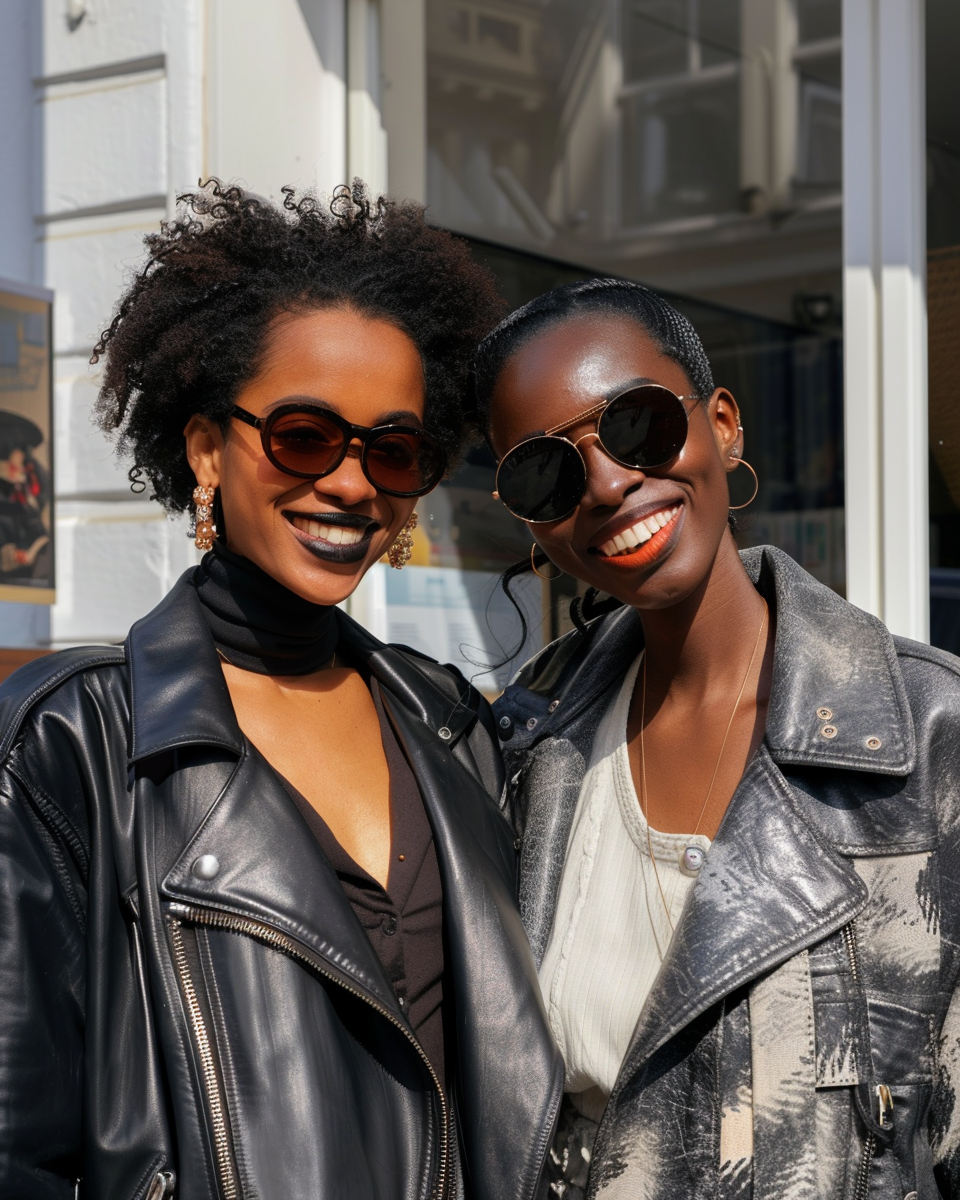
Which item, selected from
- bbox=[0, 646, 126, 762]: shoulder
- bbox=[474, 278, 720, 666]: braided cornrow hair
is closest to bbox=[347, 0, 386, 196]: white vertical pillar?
bbox=[474, 278, 720, 666]: braided cornrow hair

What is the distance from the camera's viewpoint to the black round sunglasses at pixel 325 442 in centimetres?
202

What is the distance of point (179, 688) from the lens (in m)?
1.92

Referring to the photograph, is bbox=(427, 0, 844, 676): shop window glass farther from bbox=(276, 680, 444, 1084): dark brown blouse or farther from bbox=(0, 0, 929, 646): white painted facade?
bbox=(276, 680, 444, 1084): dark brown blouse

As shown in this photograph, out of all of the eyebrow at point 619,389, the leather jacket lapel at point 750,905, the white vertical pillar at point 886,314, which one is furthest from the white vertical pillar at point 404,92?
the leather jacket lapel at point 750,905

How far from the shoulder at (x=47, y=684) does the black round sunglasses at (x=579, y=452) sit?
0.66 meters

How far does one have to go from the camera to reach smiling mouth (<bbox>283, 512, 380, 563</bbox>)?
2.06 meters

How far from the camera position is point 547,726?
2.37 m

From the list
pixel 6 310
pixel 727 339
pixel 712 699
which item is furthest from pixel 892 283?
pixel 727 339

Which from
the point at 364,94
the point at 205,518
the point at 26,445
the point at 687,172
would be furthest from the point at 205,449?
the point at 687,172

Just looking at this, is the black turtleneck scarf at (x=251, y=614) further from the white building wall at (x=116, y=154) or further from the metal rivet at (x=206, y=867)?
the white building wall at (x=116, y=154)

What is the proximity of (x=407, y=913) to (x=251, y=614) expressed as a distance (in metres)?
0.54

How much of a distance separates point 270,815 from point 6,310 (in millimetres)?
2362

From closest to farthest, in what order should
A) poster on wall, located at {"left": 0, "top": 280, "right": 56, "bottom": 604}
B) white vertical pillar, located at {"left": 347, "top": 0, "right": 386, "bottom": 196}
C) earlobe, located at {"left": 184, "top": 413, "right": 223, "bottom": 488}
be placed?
earlobe, located at {"left": 184, "top": 413, "right": 223, "bottom": 488} → poster on wall, located at {"left": 0, "top": 280, "right": 56, "bottom": 604} → white vertical pillar, located at {"left": 347, "top": 0, "right": 386, "bottom": 196}

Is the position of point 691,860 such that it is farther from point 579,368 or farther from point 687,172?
point 687,172
